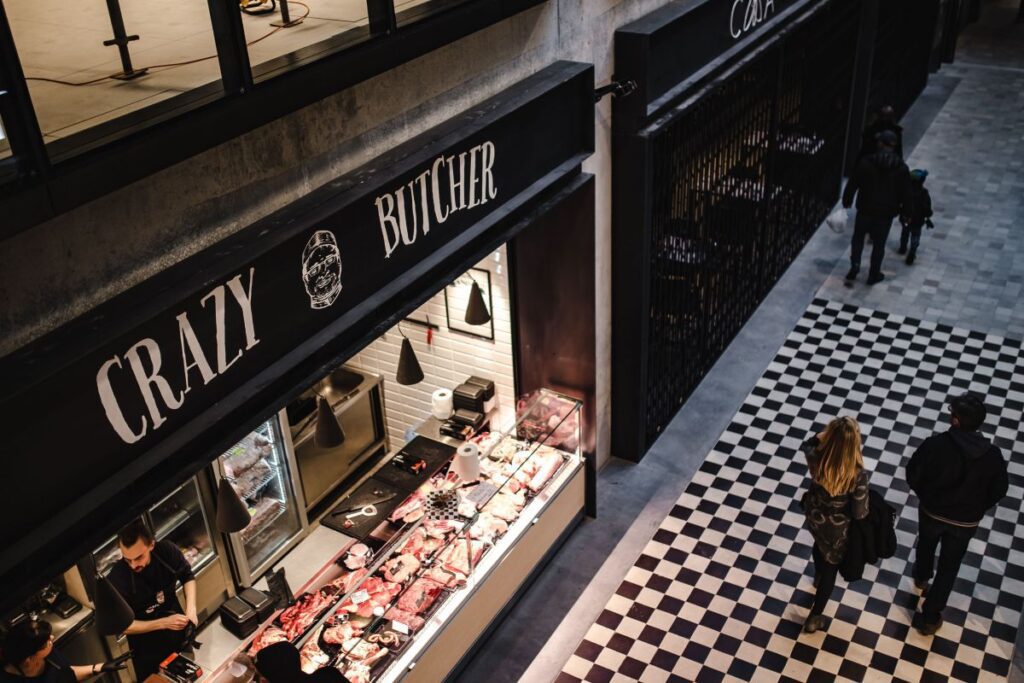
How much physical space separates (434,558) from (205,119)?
320cm

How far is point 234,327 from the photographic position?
4152 millimetres

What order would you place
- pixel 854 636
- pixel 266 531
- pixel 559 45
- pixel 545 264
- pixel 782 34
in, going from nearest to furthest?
1. pixel 559 45
2. pixel 854 636
3. pixel 545 264
4. pixel 266 531
5. pixel 782 34

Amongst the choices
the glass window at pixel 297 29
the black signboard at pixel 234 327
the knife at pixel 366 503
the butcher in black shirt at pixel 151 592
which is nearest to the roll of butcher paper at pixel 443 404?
the knife at pixel 366 503

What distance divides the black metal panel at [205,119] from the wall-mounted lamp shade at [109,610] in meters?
2.73

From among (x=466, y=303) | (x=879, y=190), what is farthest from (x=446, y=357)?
(x=879, y=190)

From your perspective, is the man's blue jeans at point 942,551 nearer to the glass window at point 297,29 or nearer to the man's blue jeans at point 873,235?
the man's blue jeans at point 873,235

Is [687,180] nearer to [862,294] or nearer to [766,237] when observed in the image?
[766,237]

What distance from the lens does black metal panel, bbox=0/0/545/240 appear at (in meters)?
3.30

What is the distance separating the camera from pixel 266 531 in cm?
819

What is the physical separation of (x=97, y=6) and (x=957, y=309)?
29.5 feet

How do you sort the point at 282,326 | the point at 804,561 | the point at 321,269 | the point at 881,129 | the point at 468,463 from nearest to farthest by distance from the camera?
the point at 282,326
the point at 321,269
the point at 468,463
the point at 804,561
the point at 881,129

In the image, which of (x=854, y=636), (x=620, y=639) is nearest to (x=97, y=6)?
(x=620, y=639)

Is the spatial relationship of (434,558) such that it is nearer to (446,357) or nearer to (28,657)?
(28,657)

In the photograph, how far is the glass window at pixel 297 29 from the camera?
4414mm
